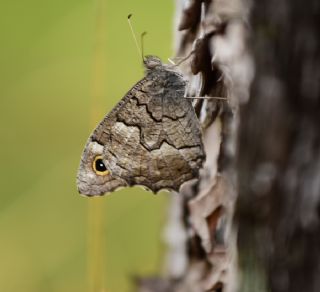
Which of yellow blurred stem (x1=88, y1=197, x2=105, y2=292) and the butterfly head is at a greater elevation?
the butterfly head

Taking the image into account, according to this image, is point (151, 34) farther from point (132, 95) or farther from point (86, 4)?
point (132, 95)

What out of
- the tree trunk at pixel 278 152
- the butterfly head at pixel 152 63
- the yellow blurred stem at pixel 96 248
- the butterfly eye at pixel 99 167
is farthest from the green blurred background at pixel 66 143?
the tree trunk at pixel 278 152

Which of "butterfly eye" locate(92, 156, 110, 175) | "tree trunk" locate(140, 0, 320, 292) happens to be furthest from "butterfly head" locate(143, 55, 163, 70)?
"tree trunk" locate(140, 0, 320, 292)

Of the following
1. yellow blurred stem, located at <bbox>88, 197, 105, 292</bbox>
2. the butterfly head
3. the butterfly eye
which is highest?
the butterfly head

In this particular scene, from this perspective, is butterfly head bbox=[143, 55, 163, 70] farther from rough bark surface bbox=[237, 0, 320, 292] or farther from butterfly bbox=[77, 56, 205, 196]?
rough bark surface bbox=[237, 0, 320, 292]

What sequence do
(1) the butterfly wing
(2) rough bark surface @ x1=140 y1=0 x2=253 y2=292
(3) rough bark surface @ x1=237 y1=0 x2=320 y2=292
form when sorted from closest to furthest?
(3) rough bark surface @ x1=237 y1=0 x2=320 y2=292 < (2) rough bark surface @ x1=140 y1=0 x2=253 y2=292 < (1) the butterfly wing

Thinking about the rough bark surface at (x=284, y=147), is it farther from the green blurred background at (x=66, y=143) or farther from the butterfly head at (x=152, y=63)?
the green blurred background at (x=66, y=143)
